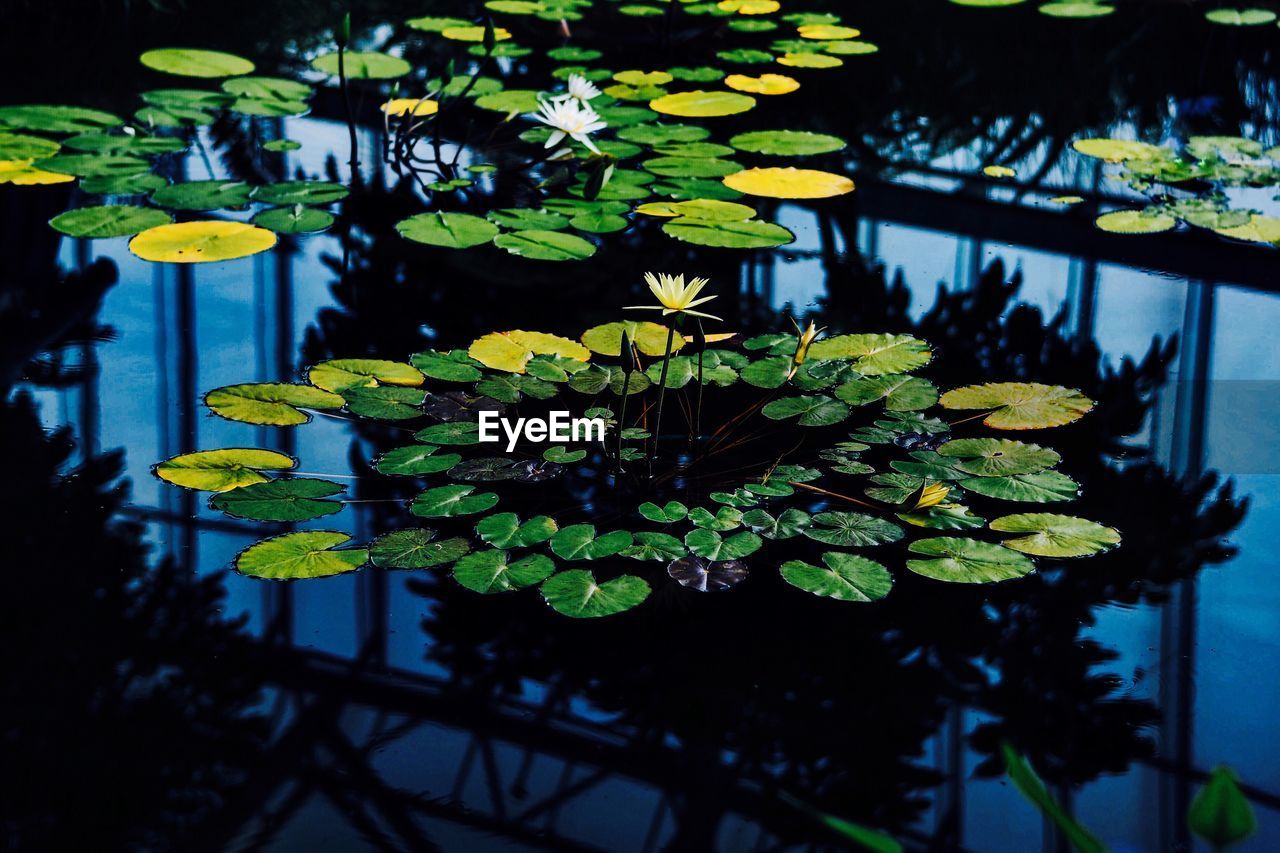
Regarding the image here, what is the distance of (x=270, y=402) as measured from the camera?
7.39ft

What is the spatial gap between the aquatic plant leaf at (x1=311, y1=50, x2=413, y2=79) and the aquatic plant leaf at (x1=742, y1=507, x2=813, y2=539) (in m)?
2.78

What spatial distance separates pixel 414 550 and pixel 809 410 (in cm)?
73

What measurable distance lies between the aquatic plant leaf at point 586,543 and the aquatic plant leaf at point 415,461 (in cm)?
27

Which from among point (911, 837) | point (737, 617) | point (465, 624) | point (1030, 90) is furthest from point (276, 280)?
point (1030, 90)

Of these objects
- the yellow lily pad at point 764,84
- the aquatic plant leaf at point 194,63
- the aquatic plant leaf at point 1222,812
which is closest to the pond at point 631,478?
the aquatic plant leaf at point 1222,812

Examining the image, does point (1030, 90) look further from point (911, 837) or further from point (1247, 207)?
point (911, 837)

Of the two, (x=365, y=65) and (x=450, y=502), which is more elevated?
(x=365, y=65)

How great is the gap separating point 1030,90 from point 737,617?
3.31m

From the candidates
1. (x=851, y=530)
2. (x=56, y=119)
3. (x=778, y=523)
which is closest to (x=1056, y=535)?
(x=851, y=530)

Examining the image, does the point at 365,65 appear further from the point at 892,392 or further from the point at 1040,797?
the point at 1040,797

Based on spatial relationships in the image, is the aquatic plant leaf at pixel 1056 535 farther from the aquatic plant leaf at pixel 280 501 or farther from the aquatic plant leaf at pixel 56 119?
the aquatic plant leaf at pixel 56 119

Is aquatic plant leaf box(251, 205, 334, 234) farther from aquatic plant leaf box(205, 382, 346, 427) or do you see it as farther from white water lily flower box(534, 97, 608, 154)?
aquatic plant leaf box(205, 382, 346, 427)

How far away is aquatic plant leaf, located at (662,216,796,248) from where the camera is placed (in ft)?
9.73

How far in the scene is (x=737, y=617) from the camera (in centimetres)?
178
